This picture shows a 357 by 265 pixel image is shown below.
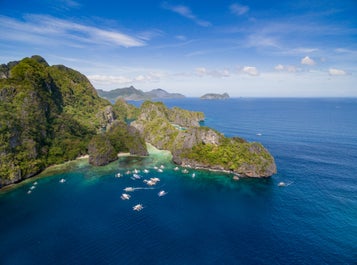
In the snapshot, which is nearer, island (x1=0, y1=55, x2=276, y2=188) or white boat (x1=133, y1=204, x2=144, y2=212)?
white boat (x1=133, y1=204, x2=144, y2=212)

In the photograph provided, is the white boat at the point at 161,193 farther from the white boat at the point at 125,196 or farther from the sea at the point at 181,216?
the white boat at the point at 125,196

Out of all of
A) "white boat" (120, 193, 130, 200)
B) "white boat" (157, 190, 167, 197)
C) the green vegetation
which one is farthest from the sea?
the green vegetation

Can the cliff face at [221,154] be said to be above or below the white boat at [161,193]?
above

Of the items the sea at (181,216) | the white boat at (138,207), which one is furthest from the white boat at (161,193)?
the white boat at (138,207)

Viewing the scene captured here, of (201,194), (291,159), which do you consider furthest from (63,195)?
(291,159)

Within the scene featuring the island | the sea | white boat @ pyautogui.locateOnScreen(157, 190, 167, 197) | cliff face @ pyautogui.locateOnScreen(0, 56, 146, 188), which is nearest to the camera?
the sea

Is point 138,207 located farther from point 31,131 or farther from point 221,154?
point 31,131

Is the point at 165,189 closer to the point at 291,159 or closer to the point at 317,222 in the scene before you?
the point at 317,222

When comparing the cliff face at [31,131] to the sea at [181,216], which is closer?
the sea at [181,216]

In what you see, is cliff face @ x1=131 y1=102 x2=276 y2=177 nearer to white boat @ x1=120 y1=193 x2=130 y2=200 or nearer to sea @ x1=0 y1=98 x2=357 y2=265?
sea @ x1=0 y1=98 x2=357 y2=265

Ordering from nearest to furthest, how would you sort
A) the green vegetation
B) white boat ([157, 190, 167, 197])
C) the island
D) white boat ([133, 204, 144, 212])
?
1. white boat ([133, 204, 144, 212])
2. white boat ([157, 190, 167, 197])
3. the island
4. the green vegetation
